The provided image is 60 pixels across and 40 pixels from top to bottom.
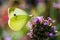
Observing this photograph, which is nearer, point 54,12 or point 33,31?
point 33,31

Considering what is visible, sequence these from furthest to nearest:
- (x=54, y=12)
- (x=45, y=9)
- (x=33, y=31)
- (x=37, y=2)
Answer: (x=37, y=2) < (x=45, y=9) < (x=54, y=12) < (x=33, y=31)

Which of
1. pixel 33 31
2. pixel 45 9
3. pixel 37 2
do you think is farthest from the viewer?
pixel 37 2

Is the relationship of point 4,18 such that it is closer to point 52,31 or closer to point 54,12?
point 54,12

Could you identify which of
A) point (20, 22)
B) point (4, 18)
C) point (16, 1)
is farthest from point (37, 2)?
point (20, 22)

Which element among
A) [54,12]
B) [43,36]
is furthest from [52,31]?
[54,12]

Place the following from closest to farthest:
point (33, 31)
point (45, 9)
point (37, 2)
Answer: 1. point (33, 31)
2. point (45, 9)
3. point (37, 2)

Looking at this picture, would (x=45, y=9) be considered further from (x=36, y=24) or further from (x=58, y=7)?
(x=36, y=24)

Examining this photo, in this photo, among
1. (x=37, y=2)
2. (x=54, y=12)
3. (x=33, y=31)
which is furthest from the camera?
(x=37, y=2)

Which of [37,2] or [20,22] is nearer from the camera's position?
[20,22]
